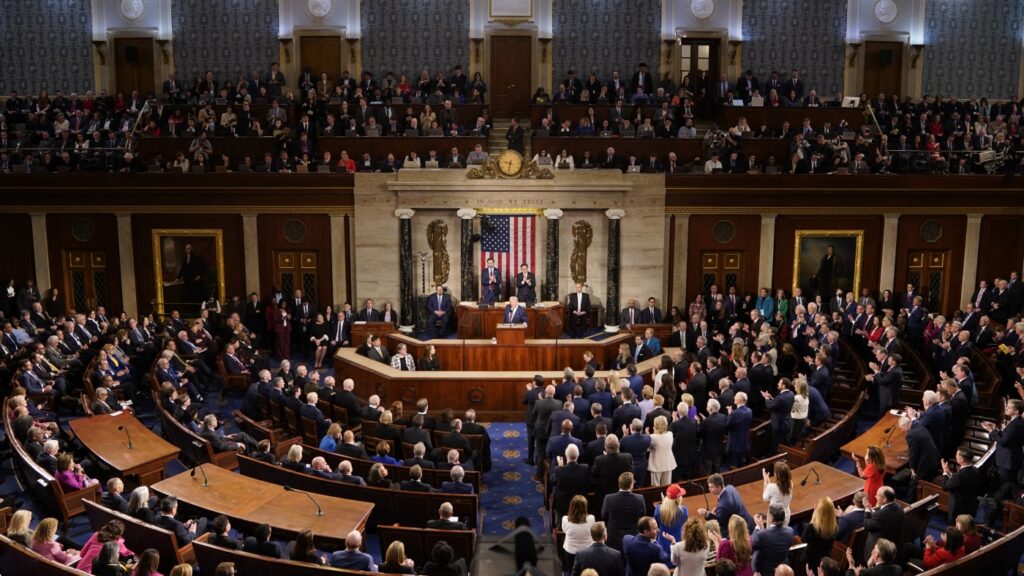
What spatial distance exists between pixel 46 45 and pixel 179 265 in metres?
9.78

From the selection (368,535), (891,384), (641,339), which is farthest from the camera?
(641,339)

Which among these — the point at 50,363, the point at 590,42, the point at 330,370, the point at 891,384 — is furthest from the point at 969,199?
the point at 50,363

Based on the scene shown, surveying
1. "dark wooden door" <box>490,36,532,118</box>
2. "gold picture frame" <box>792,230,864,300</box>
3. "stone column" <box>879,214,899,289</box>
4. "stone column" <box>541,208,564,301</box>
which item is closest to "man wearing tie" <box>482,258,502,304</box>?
"stone column" <box>541,208,564,301</box>

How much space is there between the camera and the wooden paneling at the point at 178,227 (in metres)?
20.9

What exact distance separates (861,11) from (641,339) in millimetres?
14020

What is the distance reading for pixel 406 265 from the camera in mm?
20562

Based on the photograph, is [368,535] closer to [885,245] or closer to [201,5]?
[885,245]

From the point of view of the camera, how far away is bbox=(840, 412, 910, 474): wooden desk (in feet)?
36.8

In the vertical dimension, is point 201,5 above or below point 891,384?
above

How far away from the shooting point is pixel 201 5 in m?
25.6

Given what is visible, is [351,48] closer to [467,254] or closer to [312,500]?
[467,254]

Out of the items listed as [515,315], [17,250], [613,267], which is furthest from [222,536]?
[17,250]

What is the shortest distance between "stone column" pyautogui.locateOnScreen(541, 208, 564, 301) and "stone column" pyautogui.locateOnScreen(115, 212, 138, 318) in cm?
952

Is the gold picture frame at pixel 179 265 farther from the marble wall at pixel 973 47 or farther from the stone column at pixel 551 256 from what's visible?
the marble wall at pixel 973 47
